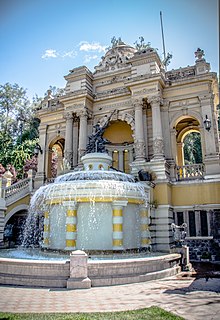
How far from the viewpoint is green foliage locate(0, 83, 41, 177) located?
33438 mm

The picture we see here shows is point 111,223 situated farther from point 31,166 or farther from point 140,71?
point 31,166

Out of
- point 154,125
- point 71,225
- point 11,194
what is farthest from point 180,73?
point 11,194

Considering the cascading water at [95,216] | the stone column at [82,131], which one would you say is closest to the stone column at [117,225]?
the cascading water at [95,216]

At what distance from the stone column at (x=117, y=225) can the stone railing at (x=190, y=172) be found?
21.0 ft

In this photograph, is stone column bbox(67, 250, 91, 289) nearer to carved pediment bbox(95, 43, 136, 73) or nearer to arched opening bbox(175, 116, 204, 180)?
arched opening bbox(175, 116, 204, 180)

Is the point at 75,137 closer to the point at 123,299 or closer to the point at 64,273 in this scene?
the point at 64,273

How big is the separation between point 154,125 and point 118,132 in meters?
5.14

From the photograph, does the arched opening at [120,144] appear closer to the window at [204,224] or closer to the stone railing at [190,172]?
the stone railing at [190,172]

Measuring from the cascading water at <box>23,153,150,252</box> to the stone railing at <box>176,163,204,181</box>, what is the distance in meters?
4.66

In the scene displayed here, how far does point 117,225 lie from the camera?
11266mm

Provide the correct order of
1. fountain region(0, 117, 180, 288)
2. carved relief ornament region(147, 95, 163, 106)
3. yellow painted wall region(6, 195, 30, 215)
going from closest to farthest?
fountain region(0, 117, 180, 288) → carved relief ornament region(147, 95, 163, 106) → yellow painted wall region(6, 195, 30, 215)

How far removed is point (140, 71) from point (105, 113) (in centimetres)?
392

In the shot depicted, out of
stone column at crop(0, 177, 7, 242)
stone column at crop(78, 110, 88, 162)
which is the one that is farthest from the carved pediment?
stone column at crop(0, 177, 7, 242)

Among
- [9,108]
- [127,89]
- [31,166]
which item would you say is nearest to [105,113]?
[127,89]
